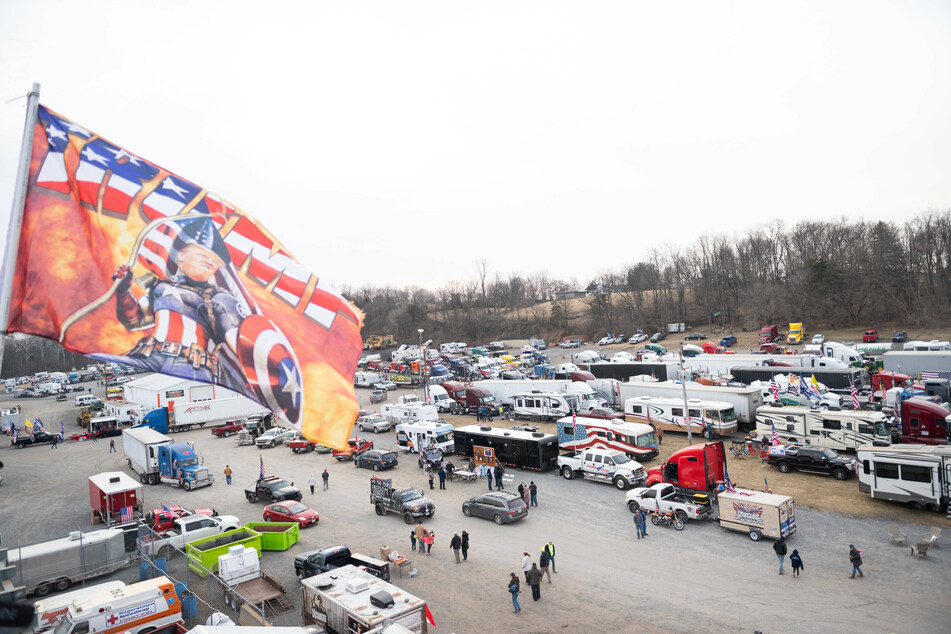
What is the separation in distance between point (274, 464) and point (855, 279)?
3080 inches

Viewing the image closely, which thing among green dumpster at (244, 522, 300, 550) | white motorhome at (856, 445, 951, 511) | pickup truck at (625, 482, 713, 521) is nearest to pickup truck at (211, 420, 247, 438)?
green dumpster at (244, 522, 300, 550)

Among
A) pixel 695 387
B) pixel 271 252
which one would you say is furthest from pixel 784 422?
pixel 271 252

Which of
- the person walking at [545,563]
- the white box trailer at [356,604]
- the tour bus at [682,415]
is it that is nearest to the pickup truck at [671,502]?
the person walking at [545,563]

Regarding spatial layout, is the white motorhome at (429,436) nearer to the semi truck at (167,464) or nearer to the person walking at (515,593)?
the semi truck at (167,464)

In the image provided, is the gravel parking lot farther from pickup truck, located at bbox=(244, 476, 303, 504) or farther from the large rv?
the large rv

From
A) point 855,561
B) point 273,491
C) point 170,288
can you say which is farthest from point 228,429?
point 855,561

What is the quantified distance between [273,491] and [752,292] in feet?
269

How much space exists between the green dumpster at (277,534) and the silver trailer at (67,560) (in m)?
3.82

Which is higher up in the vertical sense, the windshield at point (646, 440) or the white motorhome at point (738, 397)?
the white motorhome at point (738, 397)

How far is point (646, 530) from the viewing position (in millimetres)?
18312

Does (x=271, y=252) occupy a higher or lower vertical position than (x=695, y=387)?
higher

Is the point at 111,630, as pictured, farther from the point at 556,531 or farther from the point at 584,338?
the point at 584,338

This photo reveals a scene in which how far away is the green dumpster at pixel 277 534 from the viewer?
1839cm

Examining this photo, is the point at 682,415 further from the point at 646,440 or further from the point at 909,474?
the point at 909,474
